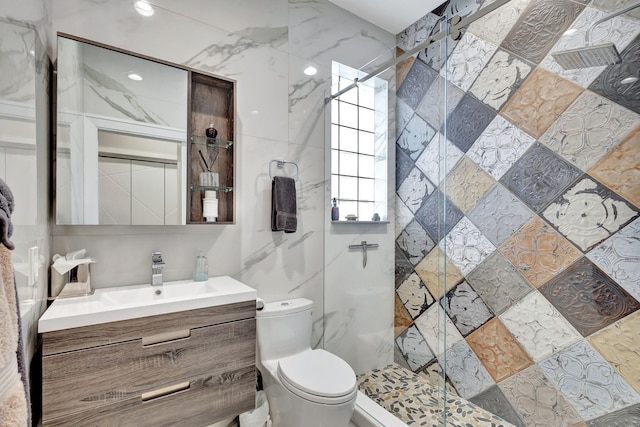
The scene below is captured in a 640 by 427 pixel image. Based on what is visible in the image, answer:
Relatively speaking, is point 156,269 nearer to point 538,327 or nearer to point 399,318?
point 399,318

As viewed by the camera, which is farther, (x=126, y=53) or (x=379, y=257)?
(x=379, y=257)

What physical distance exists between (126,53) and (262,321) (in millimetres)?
1557

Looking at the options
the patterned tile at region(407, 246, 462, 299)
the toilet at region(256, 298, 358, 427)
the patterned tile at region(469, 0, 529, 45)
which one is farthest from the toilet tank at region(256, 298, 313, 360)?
the patterned tile at region(469, 0, 529, 45)

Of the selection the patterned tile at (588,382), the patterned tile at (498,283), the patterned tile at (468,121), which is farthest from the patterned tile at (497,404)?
the patterned tile at (468,121)

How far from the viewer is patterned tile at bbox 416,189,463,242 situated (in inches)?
79.3

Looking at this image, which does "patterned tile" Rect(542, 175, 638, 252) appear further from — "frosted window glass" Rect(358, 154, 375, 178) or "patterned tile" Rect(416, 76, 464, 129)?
"frosted window glass" Rect(358, 154, 375, 178)

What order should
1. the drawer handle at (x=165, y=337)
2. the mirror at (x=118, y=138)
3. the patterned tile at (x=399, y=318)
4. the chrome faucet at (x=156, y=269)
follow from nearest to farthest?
the drawer handle at (x=165, y=337), the mirror at (x=118, y=138), the chrome faucet at (x=156, y=269), the patterned tile at (x=399, y=318)

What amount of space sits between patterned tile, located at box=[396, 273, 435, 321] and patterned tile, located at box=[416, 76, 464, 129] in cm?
103

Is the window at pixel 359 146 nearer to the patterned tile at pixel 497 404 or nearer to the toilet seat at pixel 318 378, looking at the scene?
the toilet seat at pixel 318 378

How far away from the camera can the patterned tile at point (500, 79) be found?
1868mm

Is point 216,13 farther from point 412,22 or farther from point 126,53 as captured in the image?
point 412,22

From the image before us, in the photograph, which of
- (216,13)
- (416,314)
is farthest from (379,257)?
(216,13)

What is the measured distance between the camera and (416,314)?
2.20 m

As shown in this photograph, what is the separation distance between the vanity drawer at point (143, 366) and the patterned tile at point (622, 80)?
2.04 meters
